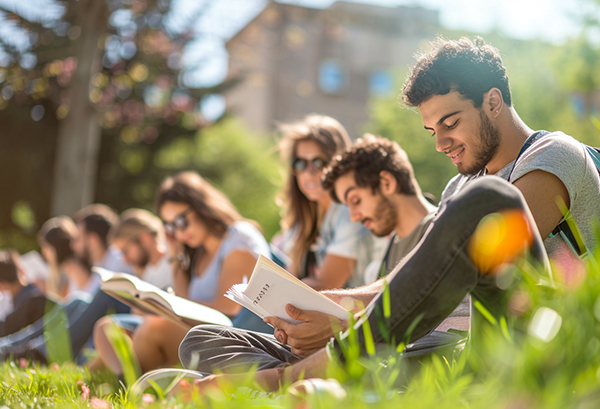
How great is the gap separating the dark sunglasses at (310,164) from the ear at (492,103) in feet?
7.66

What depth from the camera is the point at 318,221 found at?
197 inches

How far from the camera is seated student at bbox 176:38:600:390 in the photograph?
1.60 metres

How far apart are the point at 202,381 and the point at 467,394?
33.4 inches

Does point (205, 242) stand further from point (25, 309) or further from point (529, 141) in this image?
point (529, 141)

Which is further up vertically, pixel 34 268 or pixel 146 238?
pixel 146 238

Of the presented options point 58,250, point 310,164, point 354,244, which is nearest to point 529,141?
point 354,244

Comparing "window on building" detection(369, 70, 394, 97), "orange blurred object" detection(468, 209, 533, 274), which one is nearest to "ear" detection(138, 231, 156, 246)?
"orange blurred object" detection(468, 209, 533, 274)

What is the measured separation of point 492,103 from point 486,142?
0.19 m

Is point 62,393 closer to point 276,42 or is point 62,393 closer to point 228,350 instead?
point 228,350

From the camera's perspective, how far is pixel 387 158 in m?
3.79

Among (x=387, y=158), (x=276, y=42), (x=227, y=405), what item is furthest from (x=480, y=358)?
(x=276, y=42)

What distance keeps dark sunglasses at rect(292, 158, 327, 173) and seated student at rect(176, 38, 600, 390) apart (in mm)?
2003

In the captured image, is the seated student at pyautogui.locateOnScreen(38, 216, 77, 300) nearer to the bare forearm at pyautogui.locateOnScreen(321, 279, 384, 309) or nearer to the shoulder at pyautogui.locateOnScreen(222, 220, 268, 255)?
the shoulder at pyautogui.locateOnScreen(222, 220, 268, 255)

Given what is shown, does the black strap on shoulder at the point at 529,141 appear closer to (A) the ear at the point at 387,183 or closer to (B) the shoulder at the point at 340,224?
(A) the ear at the point at 387,183
